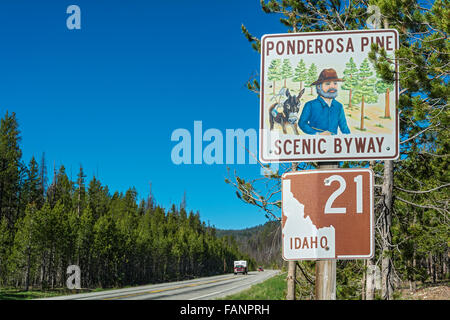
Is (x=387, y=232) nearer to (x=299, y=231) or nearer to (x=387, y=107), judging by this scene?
(x=387, y=107)

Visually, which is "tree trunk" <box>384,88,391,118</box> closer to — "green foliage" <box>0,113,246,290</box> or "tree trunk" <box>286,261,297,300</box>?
"tree trunk" <box>286,261,297,300</box>

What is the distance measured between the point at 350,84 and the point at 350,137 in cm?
31

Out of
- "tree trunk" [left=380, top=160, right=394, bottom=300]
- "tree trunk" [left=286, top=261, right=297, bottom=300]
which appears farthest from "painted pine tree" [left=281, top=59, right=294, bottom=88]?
"tree trunk" [left=286, top=261, right=297, bottom=300]

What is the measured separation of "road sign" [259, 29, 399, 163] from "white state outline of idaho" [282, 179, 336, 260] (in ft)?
0.81

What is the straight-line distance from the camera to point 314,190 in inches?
92.8

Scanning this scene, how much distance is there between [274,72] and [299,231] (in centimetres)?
91

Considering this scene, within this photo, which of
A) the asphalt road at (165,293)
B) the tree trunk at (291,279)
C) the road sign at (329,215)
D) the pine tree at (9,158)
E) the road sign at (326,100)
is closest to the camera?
the road sign at (329,215)

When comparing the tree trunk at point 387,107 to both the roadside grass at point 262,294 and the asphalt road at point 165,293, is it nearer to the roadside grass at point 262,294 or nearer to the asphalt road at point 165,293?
the roadside grass at point 262,294

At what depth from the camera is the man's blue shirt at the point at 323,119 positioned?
7.98 ft

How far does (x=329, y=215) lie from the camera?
2.31 metres

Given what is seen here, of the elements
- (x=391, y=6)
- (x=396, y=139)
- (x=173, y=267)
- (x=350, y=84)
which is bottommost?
(x=173, y=267)

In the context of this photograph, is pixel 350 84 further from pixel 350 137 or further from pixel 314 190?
pixel 314 190

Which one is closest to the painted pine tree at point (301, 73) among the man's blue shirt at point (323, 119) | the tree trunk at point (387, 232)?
the man's blue shirt at point (323, 119)
